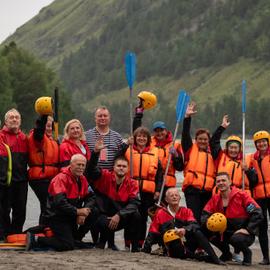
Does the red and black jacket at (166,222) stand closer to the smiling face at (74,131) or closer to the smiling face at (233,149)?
the smiling face at (233,149)

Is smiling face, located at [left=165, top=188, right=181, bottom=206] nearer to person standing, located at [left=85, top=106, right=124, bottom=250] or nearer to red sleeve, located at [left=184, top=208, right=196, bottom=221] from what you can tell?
red sleeve, located at [left=184, top=208, right=196, bottom=221]

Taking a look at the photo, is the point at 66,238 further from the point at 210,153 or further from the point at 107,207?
the point at 210,153

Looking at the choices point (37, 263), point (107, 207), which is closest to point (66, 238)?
point (107, 207)

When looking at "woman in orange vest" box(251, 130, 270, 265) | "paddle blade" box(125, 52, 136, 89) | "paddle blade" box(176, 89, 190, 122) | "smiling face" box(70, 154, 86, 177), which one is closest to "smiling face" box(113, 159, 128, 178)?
"smiling face" box(70, 154, 86, 177)

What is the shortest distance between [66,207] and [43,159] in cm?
109

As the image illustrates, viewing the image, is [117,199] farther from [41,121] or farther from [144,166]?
[41,121]

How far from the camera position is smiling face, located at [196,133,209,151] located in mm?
12523

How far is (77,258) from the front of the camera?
10539 mm

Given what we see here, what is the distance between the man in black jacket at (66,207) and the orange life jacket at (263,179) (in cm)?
251

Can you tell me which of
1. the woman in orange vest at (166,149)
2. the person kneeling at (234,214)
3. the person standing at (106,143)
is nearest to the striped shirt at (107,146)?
the person standing at (106,143)

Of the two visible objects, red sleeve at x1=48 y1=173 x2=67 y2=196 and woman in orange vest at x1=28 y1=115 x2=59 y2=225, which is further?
woman in orange vest at x1=28 y1=115 x2=59 y2=225

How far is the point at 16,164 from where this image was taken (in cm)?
1191

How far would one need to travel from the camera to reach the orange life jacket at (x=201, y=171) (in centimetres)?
1251

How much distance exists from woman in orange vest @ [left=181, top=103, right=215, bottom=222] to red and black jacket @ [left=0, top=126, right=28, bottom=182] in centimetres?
227
